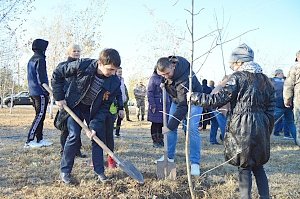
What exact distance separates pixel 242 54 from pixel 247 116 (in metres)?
0.64

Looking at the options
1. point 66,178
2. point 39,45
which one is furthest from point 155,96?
point 66,178

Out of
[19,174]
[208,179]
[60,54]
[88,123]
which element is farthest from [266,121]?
[60,54]

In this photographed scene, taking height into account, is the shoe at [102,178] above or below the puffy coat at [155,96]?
below

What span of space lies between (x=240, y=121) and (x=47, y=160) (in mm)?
2908

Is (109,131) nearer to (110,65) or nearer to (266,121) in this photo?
(110,65)

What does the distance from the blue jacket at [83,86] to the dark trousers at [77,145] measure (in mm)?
115

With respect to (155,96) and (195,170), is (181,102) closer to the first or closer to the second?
(195,170)

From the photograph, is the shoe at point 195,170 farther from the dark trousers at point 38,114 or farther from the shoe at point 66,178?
the dark trousers at point 38,114

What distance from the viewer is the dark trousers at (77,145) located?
155 inches

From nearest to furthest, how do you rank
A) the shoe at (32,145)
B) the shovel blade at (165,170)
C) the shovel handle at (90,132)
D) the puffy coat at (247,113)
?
the puffy coat at (247,113)
the shovel handle at (90,132)
the shovel blade at (165,170)
the shoe at (32,145)

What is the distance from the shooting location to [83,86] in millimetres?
3934

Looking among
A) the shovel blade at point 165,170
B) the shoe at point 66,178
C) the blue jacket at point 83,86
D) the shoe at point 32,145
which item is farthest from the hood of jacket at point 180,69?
the shoe at point 32,145

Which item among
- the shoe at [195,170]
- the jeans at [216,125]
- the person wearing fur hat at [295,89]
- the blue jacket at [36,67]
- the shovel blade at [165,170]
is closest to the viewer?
the shovel blade at [165,170]

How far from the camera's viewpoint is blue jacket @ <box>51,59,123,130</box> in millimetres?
3891
